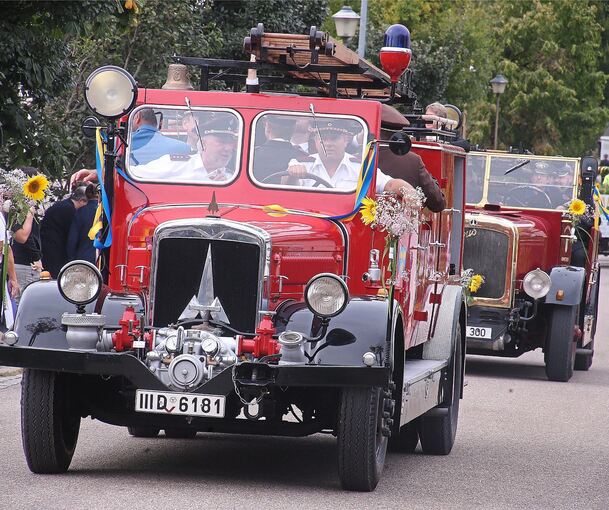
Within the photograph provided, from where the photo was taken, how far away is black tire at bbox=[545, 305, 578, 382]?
16.2 metres

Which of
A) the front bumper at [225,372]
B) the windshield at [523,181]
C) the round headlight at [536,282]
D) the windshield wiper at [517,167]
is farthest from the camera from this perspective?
the windshield wiper at [517,167]

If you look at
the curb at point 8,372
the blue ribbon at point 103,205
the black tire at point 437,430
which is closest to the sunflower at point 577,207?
the curb at point 8,372

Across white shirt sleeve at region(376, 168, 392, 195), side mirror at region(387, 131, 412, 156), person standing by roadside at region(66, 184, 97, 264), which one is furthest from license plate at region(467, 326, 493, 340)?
side mirror at region(387, 131, 412, 156)

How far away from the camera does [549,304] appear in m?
16.4

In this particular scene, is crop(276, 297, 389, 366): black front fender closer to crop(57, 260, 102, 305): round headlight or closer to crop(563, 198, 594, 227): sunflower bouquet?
crop(57, 260, 102, 305): round headlight

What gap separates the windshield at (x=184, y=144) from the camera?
9148 millimetres

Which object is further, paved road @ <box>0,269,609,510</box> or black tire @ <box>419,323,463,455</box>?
black tire @ <box>419,323,463,455</box>

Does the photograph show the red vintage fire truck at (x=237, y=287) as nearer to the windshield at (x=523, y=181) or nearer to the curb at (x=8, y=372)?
the curb at (x=8, y=372)

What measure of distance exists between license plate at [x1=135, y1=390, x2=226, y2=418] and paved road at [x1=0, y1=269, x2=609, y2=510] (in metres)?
0.44

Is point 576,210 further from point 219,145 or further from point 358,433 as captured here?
point 358,433

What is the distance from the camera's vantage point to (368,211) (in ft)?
28.7

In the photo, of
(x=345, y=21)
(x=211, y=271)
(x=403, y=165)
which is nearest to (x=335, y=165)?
(x=403, y=165)

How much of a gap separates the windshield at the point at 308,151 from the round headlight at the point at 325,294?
1.29m

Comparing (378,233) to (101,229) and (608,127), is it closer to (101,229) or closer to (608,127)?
(101,229)
